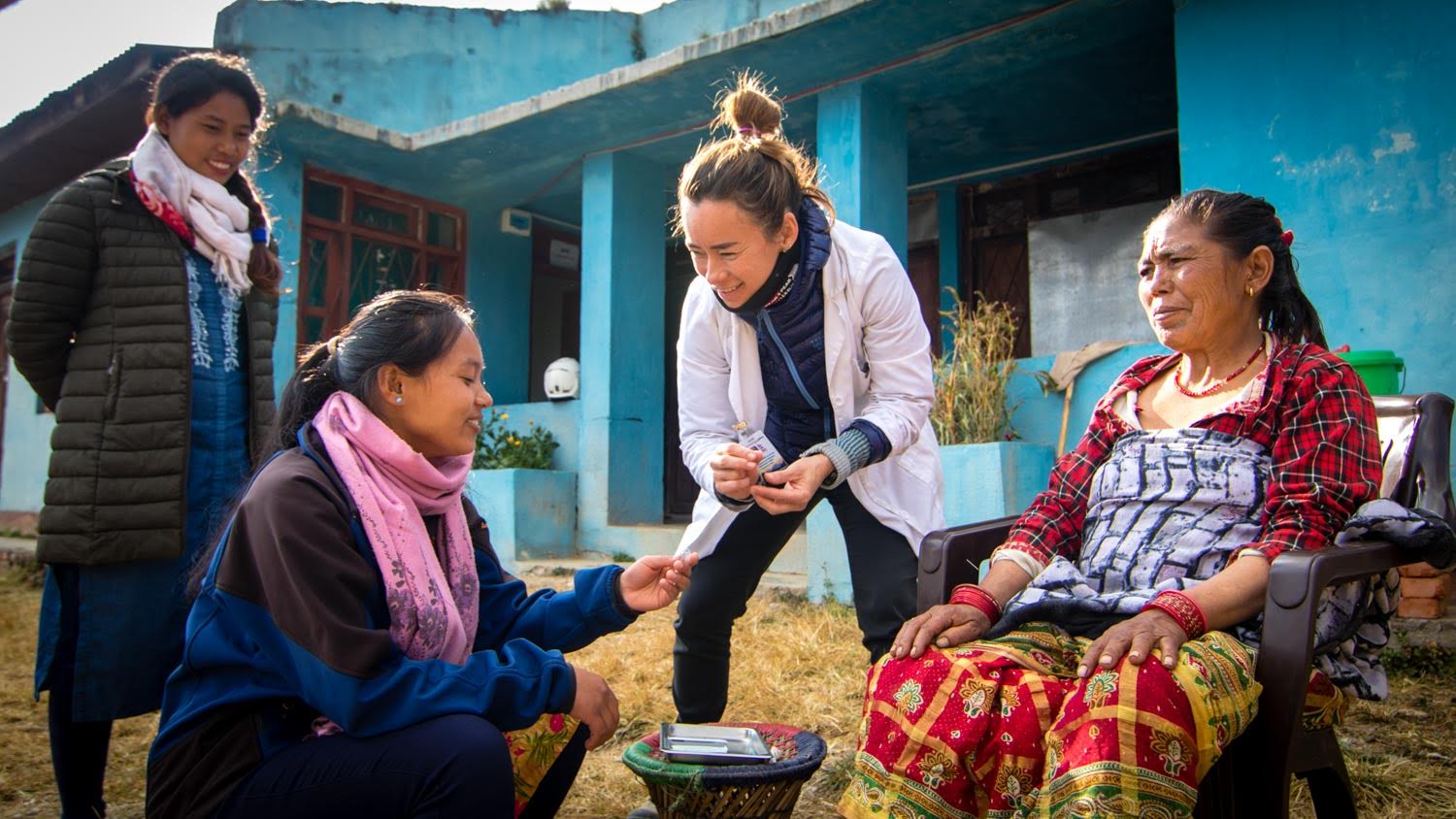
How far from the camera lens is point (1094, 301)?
299 inches

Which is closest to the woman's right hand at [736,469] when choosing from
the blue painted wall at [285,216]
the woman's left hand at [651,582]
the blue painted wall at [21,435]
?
the woman's left hand at [651,582]

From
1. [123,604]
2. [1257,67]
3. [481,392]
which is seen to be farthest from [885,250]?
[1257,67]

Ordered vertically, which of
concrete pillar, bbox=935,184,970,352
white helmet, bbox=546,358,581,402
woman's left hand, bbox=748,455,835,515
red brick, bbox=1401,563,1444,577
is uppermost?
concrete pillar, bbox=935,184,970,352

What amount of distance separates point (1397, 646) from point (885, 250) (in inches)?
113

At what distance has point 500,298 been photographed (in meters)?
9.49

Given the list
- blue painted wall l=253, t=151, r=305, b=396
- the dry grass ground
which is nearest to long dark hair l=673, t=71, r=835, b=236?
the dry grass ground

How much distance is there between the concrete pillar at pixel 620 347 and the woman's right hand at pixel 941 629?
5809 mm

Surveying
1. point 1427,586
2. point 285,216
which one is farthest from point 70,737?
point 285,216

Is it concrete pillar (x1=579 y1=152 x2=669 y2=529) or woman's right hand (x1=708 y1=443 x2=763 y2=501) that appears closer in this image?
woman's right hand (x1=708 y1=443 x2=763 y2=501)

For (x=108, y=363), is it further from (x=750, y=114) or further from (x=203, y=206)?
(x=750, y=114)

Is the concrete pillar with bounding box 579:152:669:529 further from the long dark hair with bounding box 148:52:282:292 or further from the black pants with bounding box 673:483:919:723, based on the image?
the black pants with bounding box 673:483:919:723

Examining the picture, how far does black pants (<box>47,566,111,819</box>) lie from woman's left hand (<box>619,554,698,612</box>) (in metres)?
1.43

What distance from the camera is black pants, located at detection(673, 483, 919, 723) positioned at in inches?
105

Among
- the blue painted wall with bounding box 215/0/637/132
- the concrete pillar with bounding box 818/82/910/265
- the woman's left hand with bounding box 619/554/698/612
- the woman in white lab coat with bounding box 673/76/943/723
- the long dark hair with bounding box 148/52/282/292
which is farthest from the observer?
the blue painted wall with bounding box 215/0/637/132
